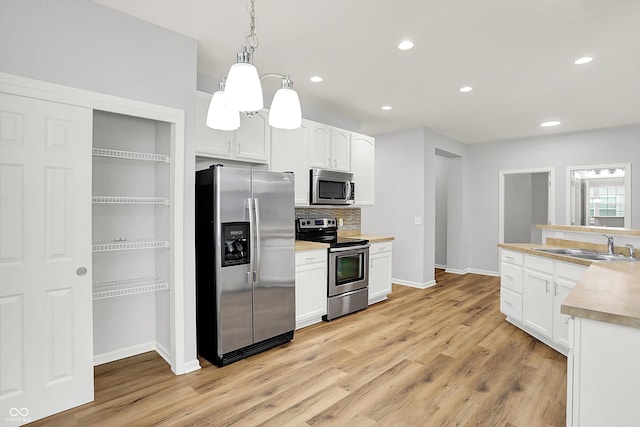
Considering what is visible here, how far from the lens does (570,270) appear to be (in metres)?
2.83

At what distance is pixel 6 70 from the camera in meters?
1.93

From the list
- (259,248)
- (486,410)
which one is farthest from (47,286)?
(486,410)

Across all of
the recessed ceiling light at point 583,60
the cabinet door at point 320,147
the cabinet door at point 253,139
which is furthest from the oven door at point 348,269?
the recessed ceiling light at point 583,60

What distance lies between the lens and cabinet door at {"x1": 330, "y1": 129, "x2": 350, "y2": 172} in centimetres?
437

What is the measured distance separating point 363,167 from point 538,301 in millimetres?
2699

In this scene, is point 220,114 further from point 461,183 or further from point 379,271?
point 461,183

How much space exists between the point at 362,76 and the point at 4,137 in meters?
2.91

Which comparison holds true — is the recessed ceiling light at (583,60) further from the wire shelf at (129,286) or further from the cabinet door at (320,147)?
the wire shelf at (129,286)

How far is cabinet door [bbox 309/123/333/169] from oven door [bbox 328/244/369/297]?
1110mm

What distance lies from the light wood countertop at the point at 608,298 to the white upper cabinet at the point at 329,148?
2.89 meters

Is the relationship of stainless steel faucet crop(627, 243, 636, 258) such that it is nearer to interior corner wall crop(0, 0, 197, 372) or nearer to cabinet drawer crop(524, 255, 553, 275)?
cabinet drawer crop(524, 255, 553, 275)

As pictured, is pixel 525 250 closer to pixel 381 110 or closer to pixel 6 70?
pixel 381 110

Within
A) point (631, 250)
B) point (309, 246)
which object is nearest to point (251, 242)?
point (309, 246)

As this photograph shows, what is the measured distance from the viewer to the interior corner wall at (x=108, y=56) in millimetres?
1988
